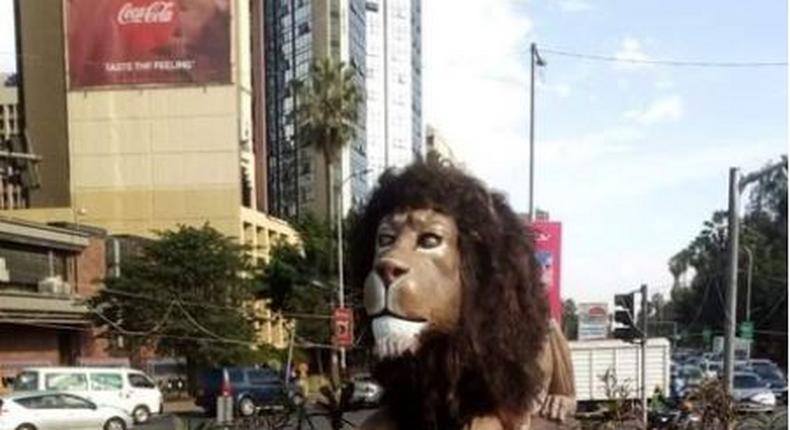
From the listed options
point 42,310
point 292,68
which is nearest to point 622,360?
point 42,310

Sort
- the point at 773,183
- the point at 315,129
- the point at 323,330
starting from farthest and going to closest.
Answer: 1. the point at 773,183
2. the point at 323,330
3. the point at 315,129

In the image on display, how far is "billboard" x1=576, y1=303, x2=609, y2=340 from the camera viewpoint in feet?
61.4

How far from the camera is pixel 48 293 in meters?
38.1

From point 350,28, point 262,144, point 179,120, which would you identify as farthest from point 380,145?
point 179,120

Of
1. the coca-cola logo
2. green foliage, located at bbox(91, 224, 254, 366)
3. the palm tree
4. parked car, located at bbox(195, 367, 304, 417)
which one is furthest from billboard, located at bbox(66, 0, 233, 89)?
parked car, located at bbox(195, 367, 304, 417)

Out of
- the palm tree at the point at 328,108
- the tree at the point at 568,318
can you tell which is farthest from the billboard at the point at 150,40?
the tree at the point at 568,318

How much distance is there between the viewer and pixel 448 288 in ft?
8.68

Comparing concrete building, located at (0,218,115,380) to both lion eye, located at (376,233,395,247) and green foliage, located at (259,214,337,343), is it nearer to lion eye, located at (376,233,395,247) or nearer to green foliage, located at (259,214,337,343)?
green foliage, located at (259,214,337,343)

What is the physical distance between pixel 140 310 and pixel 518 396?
3641 cm

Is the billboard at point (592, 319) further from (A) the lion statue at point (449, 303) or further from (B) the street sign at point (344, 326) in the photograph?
(A) the lion statue at point (449, 303)

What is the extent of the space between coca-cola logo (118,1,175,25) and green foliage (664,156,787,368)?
27.9 metres

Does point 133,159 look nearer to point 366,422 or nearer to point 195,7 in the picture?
point 195,7

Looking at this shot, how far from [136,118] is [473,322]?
53.4 metres

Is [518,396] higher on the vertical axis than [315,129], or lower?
lower
